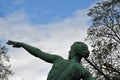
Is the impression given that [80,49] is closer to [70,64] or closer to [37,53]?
[70,64]

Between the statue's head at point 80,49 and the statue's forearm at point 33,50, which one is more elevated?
the statue's forearm at point 33,50

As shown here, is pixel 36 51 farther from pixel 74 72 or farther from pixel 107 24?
pixel 107 24

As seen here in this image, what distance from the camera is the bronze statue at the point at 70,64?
21.2 feet

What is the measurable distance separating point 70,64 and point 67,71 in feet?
0.42

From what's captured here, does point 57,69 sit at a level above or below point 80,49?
below

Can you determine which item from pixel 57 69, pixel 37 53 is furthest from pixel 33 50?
pixel 57 69

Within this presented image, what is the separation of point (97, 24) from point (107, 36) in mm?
1202

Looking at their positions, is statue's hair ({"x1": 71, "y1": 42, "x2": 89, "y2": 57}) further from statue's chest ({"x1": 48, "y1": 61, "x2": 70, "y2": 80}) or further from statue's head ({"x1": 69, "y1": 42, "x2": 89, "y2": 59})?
statue's chest ({"x1": 48, "y1": 61, "x2": 70, "y2": 80})

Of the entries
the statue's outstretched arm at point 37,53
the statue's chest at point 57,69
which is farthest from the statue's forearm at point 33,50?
the statue's chest at point 57,69

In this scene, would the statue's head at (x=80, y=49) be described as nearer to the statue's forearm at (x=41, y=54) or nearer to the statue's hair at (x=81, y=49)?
the statue's hair at (x=81, y=49)

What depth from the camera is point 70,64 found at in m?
6.52

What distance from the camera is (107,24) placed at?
111 feet

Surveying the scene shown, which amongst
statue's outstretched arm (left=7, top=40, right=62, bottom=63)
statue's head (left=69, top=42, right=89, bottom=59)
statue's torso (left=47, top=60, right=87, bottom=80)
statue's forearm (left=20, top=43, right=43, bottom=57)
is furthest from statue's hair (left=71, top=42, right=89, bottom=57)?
statue's forearm (left=20, top=43, right=43, bottom=57)

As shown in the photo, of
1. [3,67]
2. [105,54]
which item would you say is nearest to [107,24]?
[105,54]
